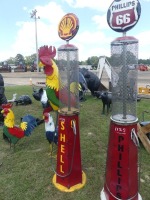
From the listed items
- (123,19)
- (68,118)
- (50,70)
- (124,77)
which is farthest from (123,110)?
(50,70)

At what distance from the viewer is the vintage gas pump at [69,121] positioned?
4.20 m

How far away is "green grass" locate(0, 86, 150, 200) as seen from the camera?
14.1ft

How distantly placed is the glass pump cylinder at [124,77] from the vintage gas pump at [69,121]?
899 millimetres

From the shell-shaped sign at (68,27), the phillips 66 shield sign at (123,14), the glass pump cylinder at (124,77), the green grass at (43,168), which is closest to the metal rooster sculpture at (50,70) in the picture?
the shell-shaped sign at (68,27)

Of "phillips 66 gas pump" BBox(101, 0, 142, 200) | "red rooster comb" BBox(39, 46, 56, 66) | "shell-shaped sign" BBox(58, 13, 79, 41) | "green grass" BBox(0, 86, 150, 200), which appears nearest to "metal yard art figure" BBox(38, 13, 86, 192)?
"shell-shaped sign" BBox(58, 13, 79, 41)

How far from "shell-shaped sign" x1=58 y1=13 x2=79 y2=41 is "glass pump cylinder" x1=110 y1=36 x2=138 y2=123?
3.09 ft

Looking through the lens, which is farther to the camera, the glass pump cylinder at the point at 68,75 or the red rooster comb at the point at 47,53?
the red rooster comb at the point at 47,53

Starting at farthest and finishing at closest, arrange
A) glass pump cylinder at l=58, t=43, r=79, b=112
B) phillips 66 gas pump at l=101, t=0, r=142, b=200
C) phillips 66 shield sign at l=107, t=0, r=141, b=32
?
glass pump cylinder at l=58, t=43, r=79, b=112, phillips 66 gas pump at l=101, t=0, r=142, b=200, phillips 66 shield sign at l=107, t=0, r=141, b=32

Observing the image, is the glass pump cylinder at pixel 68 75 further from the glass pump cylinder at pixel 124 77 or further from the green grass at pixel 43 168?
the green grass at pixel 43 168

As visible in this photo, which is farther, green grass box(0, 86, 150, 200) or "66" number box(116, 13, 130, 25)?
green grass box(0, 86, 150, 200)

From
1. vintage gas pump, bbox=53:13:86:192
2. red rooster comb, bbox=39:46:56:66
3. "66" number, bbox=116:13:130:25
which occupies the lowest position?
vintage gas pump, bbox=53:13:86:192

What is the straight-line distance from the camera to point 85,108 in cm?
1085

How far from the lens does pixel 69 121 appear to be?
165 inches

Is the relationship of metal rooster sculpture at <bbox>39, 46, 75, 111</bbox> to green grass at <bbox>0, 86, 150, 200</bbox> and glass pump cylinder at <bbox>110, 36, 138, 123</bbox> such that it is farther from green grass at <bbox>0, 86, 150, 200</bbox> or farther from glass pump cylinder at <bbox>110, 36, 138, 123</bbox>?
glass pump cylinder at <bbox>110, 36, 138, 123</bbox>
